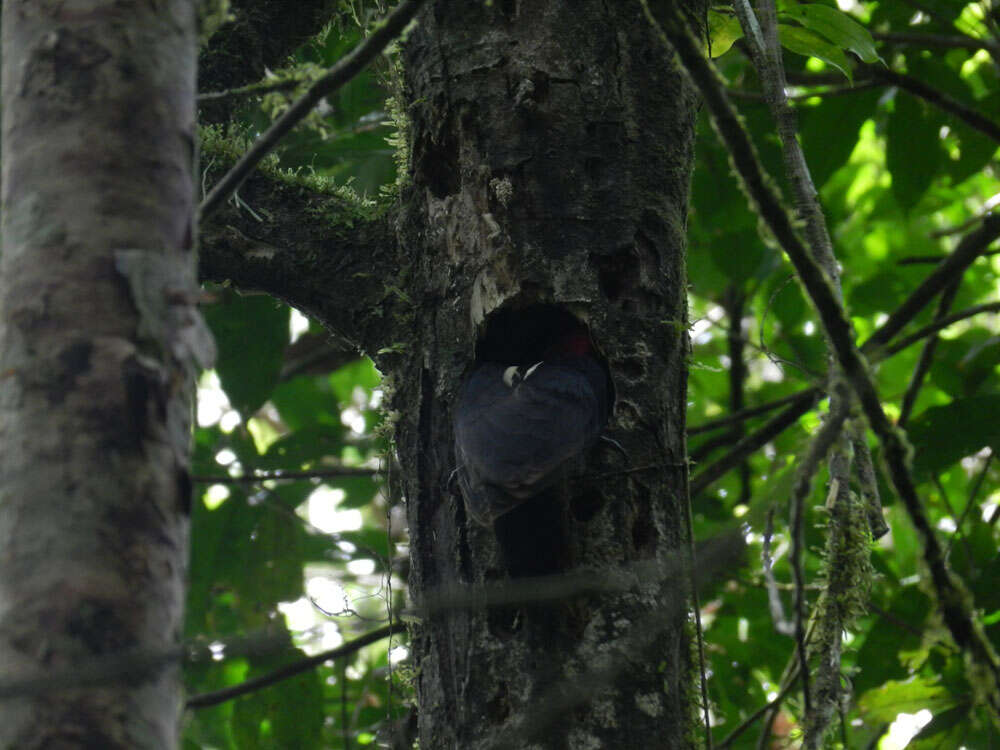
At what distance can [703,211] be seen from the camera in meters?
→ 4.55

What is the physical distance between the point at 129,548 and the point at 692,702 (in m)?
1.37

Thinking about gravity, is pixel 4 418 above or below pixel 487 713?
above

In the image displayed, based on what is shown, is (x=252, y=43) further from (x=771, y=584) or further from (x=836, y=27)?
(x=771, y=584)

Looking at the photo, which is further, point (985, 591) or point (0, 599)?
point (985, 591)

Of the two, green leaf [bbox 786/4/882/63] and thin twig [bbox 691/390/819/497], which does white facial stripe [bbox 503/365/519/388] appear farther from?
thin twig [bbox 691/390/819/497]

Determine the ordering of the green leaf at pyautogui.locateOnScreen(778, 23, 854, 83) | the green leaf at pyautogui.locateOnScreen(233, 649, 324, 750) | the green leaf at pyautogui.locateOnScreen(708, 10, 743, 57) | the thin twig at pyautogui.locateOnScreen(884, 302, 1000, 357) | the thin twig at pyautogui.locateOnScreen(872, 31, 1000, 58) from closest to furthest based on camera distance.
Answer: the thin twig at pyautogui.locateOnScreen(884, 302, 1000, 357) < the green leaf at pyautogui.locateOnScreen(778, 23, 854, 83) < the green leaf at pyautogui.locateOnScreen(708, 10, 743, 57) < the green leaf at pyautogui.locateOnScreen(233, 649, 324, 750) < the thin twig at pyautogui.locateOnScreen(872, 31, 1000, 58)

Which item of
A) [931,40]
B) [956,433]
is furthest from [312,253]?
[931,40]

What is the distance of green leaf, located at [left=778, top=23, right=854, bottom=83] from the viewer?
2.72 metres

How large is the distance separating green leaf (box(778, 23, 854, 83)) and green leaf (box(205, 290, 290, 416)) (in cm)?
204

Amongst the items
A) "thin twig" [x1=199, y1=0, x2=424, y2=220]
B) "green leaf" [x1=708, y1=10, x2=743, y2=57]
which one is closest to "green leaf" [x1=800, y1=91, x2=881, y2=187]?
"green leaf" [x1=708, y1=10, x2=743, y2=57]

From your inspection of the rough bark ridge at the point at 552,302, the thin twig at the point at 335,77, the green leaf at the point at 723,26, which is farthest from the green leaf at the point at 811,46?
the thin twig at the point at 335,77

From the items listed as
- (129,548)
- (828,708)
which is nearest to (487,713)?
(828,708)

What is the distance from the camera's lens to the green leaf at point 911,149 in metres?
4.01

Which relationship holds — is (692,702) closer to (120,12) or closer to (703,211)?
(120,12)
